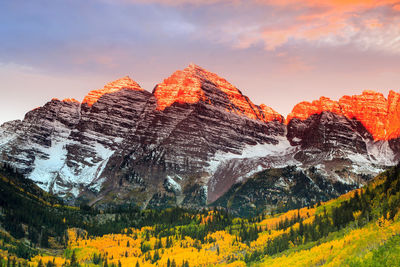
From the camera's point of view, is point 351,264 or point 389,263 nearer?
point 389,263

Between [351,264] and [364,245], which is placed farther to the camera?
[364,245]

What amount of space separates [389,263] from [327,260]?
35416 mm

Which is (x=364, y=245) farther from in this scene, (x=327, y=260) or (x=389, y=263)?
(x=389, y=263)

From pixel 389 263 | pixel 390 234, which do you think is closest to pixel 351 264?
pixel 389 263

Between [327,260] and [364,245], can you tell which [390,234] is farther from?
[327,260]

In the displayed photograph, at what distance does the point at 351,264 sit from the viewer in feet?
582

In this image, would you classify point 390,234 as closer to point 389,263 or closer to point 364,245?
point 364,245

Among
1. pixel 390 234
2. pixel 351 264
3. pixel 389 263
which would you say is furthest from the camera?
pixel 390 234

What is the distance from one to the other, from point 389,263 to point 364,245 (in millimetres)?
29920

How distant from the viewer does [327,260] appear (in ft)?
651

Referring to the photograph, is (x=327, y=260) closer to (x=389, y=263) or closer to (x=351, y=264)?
(x=351, y=264)

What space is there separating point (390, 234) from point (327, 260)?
83.4 ft

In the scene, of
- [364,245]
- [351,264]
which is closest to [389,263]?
[351,264]

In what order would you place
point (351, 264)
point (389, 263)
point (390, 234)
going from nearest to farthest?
point (389, 263)
point (351, 264)
point (390, 234)
